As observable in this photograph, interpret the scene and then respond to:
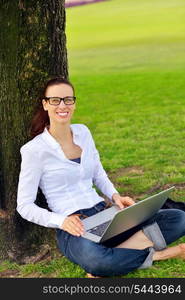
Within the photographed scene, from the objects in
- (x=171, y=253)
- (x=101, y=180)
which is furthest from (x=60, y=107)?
(x=171, y=253)

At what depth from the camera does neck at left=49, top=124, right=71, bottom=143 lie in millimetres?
4207

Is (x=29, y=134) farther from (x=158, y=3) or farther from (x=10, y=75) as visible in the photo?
(x=158, y=3)

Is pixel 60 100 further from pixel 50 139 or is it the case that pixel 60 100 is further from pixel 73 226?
pixel 73 226

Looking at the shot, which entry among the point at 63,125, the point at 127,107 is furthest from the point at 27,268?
the point at 127,107

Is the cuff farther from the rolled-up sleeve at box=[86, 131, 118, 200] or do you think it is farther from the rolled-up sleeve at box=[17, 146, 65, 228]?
the rolled-up sleeve at box=[86, 131, 118, 200]

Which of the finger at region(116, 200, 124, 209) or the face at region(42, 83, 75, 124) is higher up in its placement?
the face at region(42, 83, 75, 124)

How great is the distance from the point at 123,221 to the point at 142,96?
9.80m

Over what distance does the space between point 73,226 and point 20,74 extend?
1282mm

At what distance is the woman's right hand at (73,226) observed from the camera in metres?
3.92

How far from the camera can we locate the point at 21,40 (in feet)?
14.4

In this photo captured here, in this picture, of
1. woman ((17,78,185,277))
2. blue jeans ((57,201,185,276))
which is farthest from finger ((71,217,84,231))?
blue jeans ((57,201,185,276))

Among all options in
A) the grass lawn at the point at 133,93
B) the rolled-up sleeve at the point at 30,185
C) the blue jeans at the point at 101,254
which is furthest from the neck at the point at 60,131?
the grass lawn at the point at 133,93

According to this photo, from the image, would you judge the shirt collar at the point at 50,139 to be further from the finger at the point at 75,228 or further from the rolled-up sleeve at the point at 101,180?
the finger at the point at 75,228

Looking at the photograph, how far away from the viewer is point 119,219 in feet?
12.6
